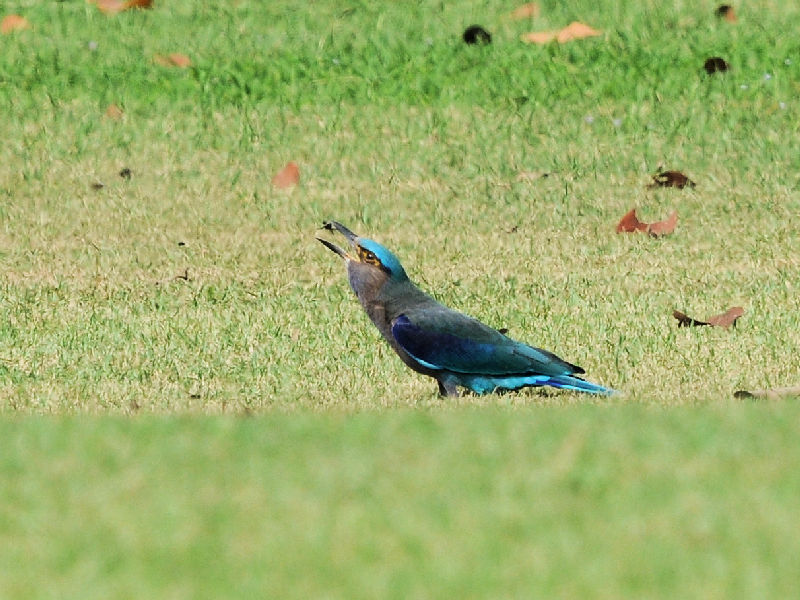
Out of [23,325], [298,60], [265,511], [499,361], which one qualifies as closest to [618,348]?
[499,361]

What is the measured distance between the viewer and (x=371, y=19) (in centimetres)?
1187

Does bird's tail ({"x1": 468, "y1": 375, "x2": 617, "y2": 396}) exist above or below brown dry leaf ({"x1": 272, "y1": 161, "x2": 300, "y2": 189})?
above

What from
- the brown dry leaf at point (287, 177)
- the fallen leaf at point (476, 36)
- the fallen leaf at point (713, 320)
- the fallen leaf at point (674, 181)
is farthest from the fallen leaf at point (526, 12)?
the fallen leaf at point (713, 320)

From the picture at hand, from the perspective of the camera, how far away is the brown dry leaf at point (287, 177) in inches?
391

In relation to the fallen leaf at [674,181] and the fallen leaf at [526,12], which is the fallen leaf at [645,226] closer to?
the fallen leaf at [674,181]

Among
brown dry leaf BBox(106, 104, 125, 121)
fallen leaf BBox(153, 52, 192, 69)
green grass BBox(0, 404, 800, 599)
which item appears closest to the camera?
green grass BBox(0, 404, 800, 599)

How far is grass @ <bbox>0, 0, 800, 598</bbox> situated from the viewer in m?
3.63

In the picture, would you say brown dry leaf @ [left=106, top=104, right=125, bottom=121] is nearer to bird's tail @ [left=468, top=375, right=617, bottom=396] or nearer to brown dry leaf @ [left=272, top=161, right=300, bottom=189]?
brown dry leaf @ [left=272, top=161, right=300, bottom=189]

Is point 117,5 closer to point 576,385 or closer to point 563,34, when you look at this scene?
point 563,34

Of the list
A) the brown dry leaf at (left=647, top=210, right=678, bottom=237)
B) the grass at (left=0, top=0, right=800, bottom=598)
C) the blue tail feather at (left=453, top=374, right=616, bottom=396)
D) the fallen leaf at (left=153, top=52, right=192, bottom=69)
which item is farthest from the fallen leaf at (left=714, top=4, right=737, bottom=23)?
the blue tail feather at (left=453, top=374, right=616, bottom=396)

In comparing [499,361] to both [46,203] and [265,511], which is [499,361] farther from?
[46,203]

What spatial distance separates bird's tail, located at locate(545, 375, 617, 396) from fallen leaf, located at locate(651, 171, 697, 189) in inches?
148

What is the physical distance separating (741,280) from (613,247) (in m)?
0.86

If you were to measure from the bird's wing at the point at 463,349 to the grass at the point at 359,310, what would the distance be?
149 millimetres
